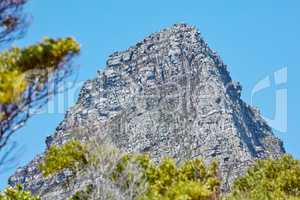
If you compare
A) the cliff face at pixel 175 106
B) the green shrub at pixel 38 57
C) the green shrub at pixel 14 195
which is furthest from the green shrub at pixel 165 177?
the cliff face at pixel 175 106

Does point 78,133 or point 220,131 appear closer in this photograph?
point 78,133

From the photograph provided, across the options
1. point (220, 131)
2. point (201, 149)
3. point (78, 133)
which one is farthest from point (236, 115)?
point (78, 133)

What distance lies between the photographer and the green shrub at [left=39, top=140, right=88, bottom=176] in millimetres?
21734

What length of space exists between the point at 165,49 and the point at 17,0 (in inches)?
6162

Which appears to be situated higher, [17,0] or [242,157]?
[242,157]

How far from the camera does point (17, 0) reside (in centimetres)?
1173

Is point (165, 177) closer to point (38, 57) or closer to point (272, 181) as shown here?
point (38, 57)

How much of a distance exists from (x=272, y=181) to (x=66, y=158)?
14781 millimetres

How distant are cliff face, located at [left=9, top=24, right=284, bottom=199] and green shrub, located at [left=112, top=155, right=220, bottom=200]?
83.2 m

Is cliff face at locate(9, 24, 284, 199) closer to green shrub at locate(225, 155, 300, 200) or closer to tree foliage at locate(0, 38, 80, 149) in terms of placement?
green shrub at locate(225, 155, 300, 200)

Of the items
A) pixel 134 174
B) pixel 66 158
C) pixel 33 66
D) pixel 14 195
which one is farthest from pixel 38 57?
pixel 14 195

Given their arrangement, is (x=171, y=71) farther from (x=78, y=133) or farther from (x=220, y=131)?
(x=78, y=133)

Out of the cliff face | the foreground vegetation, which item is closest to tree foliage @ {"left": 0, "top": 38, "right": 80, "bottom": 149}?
the foreground vegetation

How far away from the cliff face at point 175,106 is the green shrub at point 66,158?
8567 cm
